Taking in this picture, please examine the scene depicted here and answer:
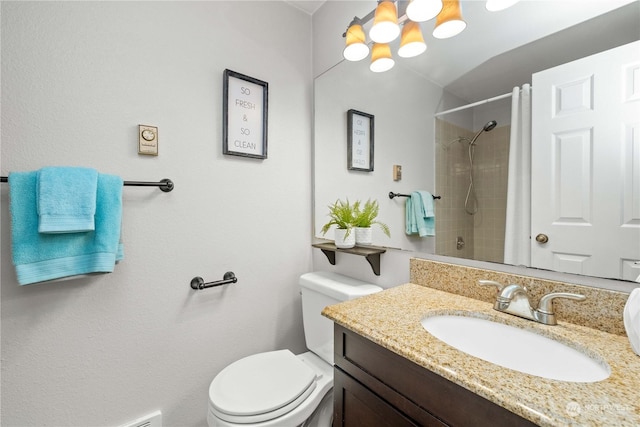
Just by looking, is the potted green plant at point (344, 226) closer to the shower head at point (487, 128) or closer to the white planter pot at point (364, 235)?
the white planter pot at point (364, 235)

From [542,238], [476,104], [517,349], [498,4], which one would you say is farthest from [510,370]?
[498,4]

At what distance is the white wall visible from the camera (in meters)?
0.96

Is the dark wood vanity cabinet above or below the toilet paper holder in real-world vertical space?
below

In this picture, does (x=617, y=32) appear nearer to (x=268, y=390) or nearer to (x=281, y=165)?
(x=281, y=165)

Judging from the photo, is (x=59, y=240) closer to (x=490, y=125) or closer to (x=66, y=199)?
(x=66, y=199)

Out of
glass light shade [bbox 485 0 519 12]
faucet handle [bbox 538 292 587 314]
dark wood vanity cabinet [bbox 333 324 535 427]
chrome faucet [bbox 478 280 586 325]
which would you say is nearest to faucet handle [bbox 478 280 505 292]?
chrome faucet [bbox 478 280 586 325]

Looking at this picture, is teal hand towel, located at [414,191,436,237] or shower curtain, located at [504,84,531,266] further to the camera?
teal hand towel, located at [414,191,436,237]

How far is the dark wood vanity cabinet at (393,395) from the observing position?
546mm

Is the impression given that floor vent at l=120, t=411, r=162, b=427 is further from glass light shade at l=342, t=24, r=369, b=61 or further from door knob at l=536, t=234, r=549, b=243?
glass light shade at l=342, t=24, r=369, b=61

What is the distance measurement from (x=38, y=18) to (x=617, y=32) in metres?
1.80

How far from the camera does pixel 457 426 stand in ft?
1.88

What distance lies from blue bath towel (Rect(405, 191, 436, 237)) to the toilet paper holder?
0.88 meters

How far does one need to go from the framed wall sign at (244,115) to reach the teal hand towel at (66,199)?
1.86 feet

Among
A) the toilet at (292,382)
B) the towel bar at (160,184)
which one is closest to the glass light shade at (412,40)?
the toilet at (292,382)
